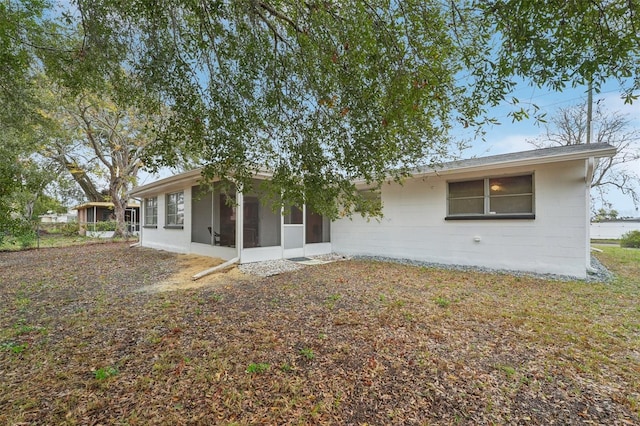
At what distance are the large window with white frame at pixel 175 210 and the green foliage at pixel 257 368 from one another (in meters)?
8.74

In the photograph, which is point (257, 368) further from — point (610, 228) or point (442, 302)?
point (610, 228)

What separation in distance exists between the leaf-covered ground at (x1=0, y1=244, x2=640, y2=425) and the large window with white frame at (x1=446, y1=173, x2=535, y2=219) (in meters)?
2.25

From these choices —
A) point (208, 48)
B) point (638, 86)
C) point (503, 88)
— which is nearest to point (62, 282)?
point (208, 48)

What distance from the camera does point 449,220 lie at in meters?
7.80

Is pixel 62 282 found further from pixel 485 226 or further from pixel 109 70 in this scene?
pixel 485 226

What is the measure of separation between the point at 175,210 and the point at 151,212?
10.1 feet

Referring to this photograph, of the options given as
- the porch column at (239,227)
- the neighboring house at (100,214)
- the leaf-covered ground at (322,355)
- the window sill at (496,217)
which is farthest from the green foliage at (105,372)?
the neighboring house at (100,214)

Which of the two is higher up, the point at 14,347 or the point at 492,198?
the point at 492,198

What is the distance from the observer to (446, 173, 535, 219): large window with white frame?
677cm

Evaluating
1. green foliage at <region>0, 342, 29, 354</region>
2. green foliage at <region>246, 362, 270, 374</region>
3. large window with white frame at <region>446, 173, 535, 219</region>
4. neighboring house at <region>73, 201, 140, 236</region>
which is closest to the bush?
large window with white frame at <region>446, 173, 535, 219</region>

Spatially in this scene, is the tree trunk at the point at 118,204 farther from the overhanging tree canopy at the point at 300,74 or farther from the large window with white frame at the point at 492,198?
the large window with white frame at the point at 492,198

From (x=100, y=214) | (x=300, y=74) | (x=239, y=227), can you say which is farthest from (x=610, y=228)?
(x=100, y=214)

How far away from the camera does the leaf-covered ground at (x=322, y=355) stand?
202 centimetres

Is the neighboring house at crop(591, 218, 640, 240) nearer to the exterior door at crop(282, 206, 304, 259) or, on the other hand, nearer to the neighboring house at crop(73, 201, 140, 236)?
the exterior door at crop(282, 206, 304, 259)
